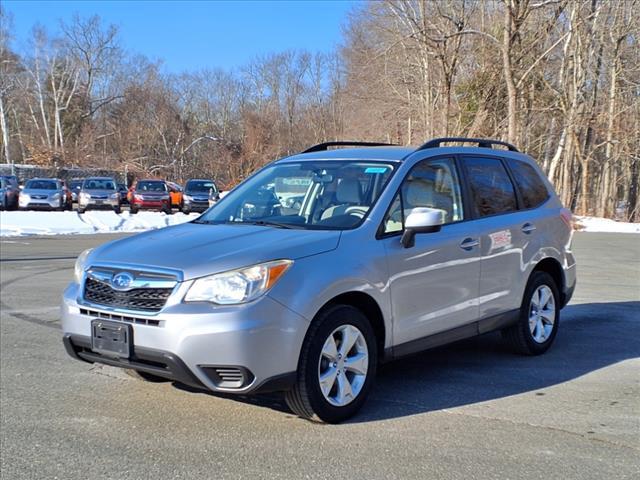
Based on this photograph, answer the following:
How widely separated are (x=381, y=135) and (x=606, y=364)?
44.2m

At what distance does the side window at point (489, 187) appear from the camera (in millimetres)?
5910

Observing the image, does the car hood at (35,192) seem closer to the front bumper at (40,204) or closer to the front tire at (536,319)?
the front bumper at (40,204)

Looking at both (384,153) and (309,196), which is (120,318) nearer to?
(309,196)

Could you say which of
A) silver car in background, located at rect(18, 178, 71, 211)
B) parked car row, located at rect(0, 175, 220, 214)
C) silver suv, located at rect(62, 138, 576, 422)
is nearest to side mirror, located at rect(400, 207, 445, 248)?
silver suv, located at rect(62, 138, 576, 422)

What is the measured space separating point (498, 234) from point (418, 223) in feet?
4.61

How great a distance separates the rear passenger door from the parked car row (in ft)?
73.8

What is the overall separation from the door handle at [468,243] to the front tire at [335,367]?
4.07 feet

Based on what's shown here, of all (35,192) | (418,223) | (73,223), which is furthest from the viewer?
(35,192)

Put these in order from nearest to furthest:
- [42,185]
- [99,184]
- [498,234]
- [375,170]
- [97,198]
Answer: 1. [375,170]
2. [498,234]
3. [97,198]
4. [42,185]
5. [99,184]

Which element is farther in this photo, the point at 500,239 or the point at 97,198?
the point at 97,198

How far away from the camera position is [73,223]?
25672 mm

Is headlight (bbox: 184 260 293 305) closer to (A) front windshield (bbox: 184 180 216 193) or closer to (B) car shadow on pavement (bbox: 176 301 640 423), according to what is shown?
(B) car shadow on pavement (bbox: 176 301 640 423)

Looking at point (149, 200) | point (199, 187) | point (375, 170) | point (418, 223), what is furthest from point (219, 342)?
point (199, 187)

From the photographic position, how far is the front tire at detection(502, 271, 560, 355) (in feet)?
20.9
